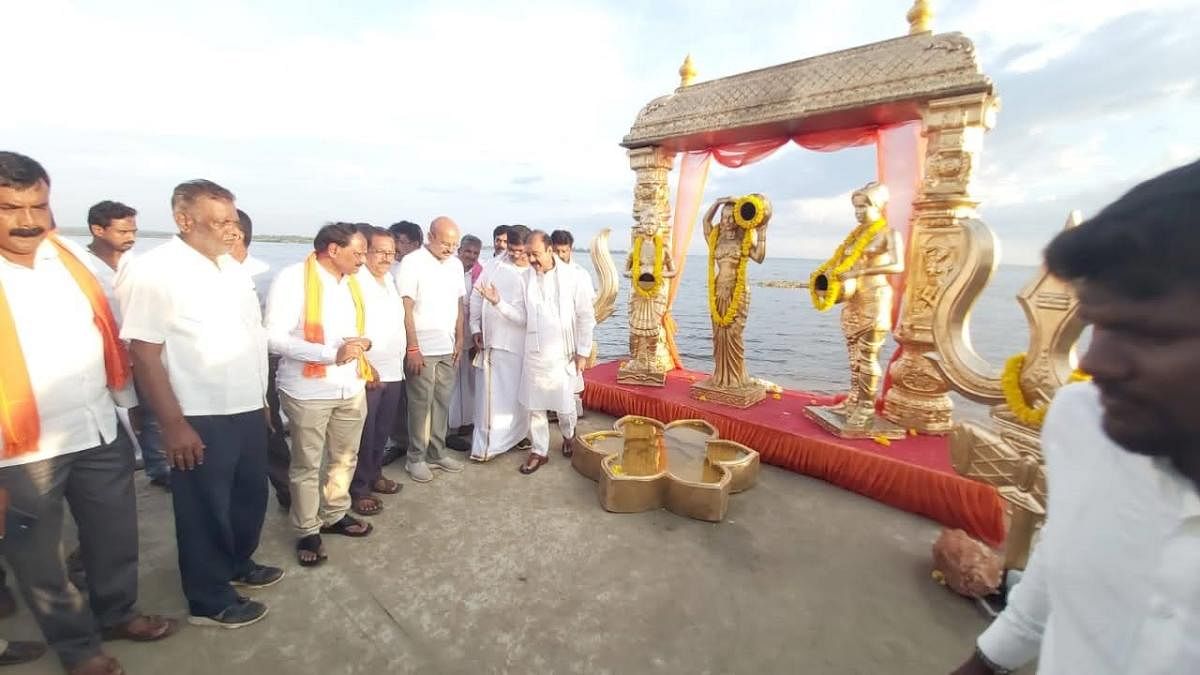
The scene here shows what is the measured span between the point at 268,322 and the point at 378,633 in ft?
5.55

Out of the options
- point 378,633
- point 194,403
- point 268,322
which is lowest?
point 378,633

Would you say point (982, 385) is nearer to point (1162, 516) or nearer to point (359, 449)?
point (1162, 516)

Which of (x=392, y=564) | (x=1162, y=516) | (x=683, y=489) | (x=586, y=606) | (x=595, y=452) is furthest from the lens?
(x=595, y=452)

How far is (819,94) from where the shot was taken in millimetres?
4559

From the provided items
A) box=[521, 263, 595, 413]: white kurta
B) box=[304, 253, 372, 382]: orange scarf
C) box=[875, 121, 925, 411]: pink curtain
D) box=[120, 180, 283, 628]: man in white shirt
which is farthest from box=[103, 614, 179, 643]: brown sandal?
box=[875, 121, 925, 411]: pink curtain

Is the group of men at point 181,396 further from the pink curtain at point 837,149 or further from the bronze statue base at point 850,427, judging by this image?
the pink curtain at point 837,149

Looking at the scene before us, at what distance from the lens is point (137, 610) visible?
2.37m

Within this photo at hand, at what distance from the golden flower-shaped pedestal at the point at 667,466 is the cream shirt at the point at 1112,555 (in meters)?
2.56

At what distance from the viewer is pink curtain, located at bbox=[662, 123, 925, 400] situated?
4781mm

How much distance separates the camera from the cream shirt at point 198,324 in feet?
7.02

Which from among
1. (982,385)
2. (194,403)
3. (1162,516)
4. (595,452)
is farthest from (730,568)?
(194,403)

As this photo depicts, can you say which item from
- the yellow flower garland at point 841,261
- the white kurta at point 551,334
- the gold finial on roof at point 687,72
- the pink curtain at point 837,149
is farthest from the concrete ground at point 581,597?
the gold finial on roof at point 687,72

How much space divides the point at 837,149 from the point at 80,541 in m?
6.34

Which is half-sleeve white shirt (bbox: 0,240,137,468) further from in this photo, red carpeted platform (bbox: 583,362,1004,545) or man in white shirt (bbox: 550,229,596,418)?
red carpeted platform (bbox: 583,362,1004,545)
